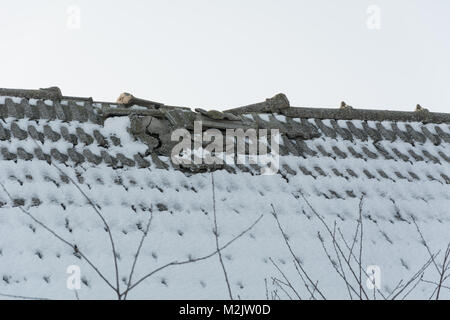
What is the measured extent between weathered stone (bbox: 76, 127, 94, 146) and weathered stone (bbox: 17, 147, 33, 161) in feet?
1.67

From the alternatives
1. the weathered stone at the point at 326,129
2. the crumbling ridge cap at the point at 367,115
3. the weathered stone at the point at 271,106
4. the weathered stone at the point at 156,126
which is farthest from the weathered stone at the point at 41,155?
the weathered stone at the point at 326,129

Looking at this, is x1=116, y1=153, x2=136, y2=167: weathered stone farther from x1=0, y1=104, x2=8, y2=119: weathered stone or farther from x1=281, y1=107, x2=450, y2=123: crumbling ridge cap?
x1=281, y1=107, x2=450, y2=123: crumbling ridge cap

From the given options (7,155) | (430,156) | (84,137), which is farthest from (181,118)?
(430,156)

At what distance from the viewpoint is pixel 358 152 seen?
6.42 m

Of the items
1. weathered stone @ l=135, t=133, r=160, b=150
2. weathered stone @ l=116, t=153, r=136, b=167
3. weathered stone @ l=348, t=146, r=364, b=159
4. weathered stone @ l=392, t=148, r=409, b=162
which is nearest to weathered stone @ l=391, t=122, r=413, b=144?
weathered stone @ l=392, t=148, r=409, b=162

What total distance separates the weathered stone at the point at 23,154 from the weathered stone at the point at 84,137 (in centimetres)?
51

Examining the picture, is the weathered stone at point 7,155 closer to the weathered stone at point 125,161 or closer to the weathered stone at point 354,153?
the weathered stone at point 125,161

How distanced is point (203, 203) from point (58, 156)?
117 cm

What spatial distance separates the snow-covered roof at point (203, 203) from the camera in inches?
179

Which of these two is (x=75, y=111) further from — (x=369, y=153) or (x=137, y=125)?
(x=369, y=153)

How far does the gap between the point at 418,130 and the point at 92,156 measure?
3.39m

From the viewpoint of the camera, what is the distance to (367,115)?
7070 millimetres

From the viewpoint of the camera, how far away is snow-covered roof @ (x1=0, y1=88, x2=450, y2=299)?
14.9ft
